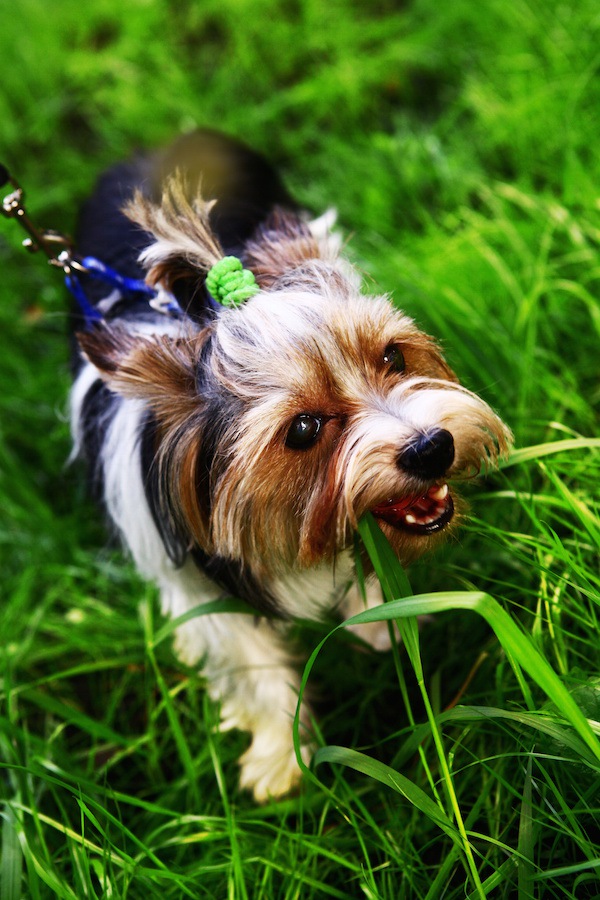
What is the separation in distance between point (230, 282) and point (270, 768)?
5.19ft

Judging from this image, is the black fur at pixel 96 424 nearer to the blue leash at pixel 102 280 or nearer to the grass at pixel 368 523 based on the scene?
the blue leash at pixel 102 280

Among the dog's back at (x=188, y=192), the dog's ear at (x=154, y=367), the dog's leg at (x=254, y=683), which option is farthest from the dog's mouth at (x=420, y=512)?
the dog's back at (x=188, y=192)

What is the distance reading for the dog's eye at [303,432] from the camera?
195 cm

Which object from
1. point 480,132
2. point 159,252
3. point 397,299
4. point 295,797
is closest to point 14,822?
point 295,797

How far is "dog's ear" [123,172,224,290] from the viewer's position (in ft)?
6.60

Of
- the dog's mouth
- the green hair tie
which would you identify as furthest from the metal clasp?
the dog's mouth

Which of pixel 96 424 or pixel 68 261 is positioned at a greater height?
pixel 68 261

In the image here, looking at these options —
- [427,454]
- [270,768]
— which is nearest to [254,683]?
[270,768]

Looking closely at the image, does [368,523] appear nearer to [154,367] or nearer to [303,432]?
[303,432]

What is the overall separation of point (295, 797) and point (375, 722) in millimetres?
355

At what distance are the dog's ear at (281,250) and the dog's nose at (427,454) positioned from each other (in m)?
0.60

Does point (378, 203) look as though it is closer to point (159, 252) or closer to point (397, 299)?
point (397, 299)

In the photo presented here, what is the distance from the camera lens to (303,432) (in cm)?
195

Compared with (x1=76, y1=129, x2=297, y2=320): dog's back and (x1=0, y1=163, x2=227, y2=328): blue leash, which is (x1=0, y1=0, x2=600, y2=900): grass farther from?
(x1=0, y1=163, x2=227, y2=328): blue leash
